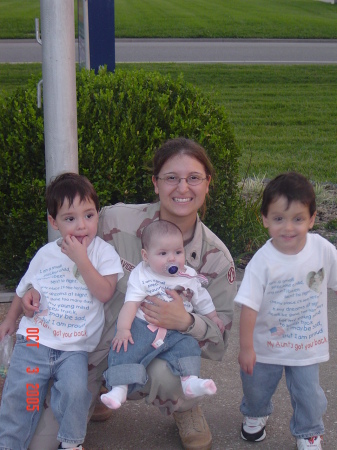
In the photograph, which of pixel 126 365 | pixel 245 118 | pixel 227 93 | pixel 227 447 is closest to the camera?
pixel 126 365

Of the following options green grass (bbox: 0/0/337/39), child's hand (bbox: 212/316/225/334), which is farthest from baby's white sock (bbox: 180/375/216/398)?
green grass (bbox: 0/0/337/39)

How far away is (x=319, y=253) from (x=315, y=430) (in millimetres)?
743

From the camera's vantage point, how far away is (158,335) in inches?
112

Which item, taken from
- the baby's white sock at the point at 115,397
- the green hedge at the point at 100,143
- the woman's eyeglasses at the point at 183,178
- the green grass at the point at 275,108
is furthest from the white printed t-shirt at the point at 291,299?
the green grass at the point at 275,108

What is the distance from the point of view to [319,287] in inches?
112

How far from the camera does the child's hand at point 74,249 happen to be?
2888 millimetres

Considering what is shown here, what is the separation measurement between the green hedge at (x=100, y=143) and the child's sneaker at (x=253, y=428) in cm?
172

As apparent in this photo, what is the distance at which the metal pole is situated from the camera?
3.23 metres

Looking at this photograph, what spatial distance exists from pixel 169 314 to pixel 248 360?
373mm

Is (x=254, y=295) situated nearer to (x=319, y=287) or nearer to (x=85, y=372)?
(x=319, y=287)

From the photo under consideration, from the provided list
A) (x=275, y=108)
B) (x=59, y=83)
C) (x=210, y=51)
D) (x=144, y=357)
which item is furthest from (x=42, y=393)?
(x=210, y=51)

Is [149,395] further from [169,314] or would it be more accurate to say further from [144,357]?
[169,314]

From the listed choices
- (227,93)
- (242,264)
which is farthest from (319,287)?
(227,93)

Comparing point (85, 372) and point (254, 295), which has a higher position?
point (254, 295)
